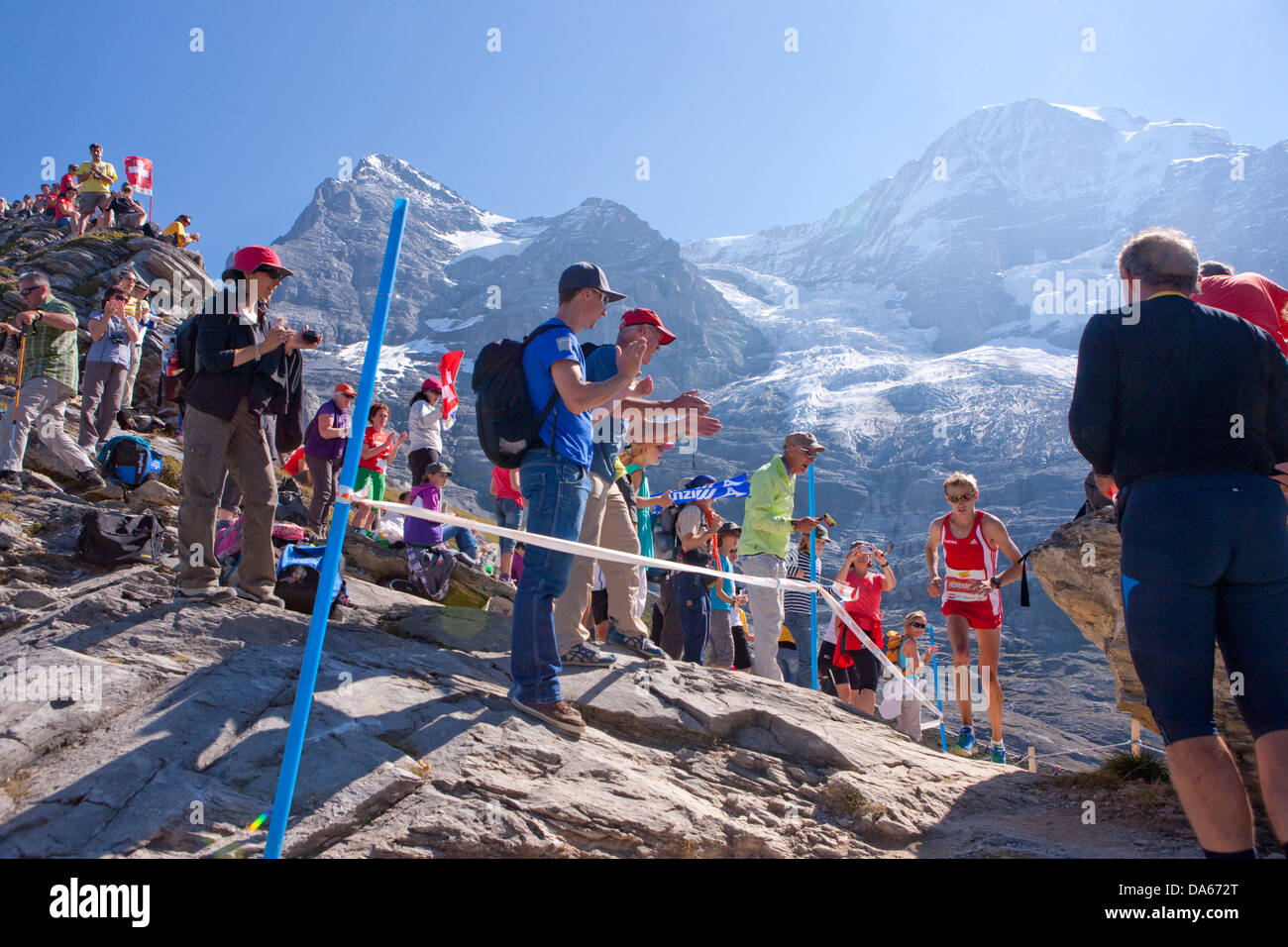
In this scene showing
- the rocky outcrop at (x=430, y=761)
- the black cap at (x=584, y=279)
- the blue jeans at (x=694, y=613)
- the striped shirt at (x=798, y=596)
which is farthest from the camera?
the striped shirt at (x=798, y=596)

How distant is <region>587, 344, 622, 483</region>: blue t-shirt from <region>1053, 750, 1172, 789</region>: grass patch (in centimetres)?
355

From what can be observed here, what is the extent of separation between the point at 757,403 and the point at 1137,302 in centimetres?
18280

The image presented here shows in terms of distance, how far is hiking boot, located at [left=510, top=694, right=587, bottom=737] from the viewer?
4312mm

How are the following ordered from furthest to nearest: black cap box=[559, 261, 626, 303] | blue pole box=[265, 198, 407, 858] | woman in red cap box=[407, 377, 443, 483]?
1. woman in red cap box=[407, 377, 443, 483]
2. black cap box=[559, 261, 626, 303]
3. blue pole box=[265, 198, 407, 858]

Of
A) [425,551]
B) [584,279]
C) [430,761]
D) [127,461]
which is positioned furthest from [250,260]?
[127,461]

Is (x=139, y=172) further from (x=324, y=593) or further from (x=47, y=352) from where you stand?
(x=324, y=593)

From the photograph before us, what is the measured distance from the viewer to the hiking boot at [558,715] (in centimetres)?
431

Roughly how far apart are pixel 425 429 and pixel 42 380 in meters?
4.14

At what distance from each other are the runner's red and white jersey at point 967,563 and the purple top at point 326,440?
22.6ft

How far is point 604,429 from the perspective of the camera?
5.80 metres

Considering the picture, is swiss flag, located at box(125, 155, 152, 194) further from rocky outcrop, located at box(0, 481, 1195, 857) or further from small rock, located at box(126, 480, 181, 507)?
rocky outcrop, located at box(0, 481, 1195, 857)

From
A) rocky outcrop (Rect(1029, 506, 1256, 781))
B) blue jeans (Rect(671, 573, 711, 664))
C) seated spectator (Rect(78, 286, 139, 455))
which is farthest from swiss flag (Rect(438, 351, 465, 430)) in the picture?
rocky outcrop (Rect(1029, 506, 1256, 781))

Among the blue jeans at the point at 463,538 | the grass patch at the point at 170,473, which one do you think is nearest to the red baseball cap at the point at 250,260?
the blue jeans at the point at 463,538

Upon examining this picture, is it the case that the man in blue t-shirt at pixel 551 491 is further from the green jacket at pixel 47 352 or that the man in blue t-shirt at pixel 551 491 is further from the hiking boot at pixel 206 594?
the green jacket at pixel 47 352
